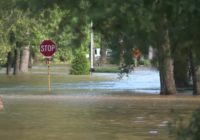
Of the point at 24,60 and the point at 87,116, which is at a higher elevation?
the point at 24,60

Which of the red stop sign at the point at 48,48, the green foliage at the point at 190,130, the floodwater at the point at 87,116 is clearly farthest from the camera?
the red stop sign at the point at 48,48

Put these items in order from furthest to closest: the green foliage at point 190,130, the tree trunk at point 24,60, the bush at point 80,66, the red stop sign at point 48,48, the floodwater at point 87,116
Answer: the tree trunk at point 24,60 < the bush at point 80,66 < the red stop sign at point 48,48 < the floodwater at point 87,116 < the green foliage at point 190,130

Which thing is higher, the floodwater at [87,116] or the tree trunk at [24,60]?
the tree trunk at [24,60]

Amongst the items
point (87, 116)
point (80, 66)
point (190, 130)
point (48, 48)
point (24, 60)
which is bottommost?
point (87, 116)

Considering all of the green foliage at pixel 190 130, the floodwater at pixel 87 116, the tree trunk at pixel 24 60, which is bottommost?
the floodwater at pixel 87 116

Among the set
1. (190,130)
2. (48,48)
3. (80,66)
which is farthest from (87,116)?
(80,66)

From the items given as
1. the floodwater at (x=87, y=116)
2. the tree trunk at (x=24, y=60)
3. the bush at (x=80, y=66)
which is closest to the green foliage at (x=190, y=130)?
the floodwater at (x=87, y=116)

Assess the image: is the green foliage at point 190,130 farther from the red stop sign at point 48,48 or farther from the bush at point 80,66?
the bush at point 80,66

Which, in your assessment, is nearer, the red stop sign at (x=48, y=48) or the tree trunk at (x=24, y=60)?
the red stop sign at (x=48, y=48)

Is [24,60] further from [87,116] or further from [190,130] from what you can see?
[190,130]

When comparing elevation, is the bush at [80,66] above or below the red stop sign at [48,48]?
below

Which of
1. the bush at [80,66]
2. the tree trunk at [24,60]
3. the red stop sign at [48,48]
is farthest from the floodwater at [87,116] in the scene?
the tree trunk at [24,60]

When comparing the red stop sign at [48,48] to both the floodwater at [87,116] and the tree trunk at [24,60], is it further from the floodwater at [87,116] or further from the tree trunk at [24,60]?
the tree trunk at [24,60]

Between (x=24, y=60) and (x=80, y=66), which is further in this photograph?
(x=24, y=60)
